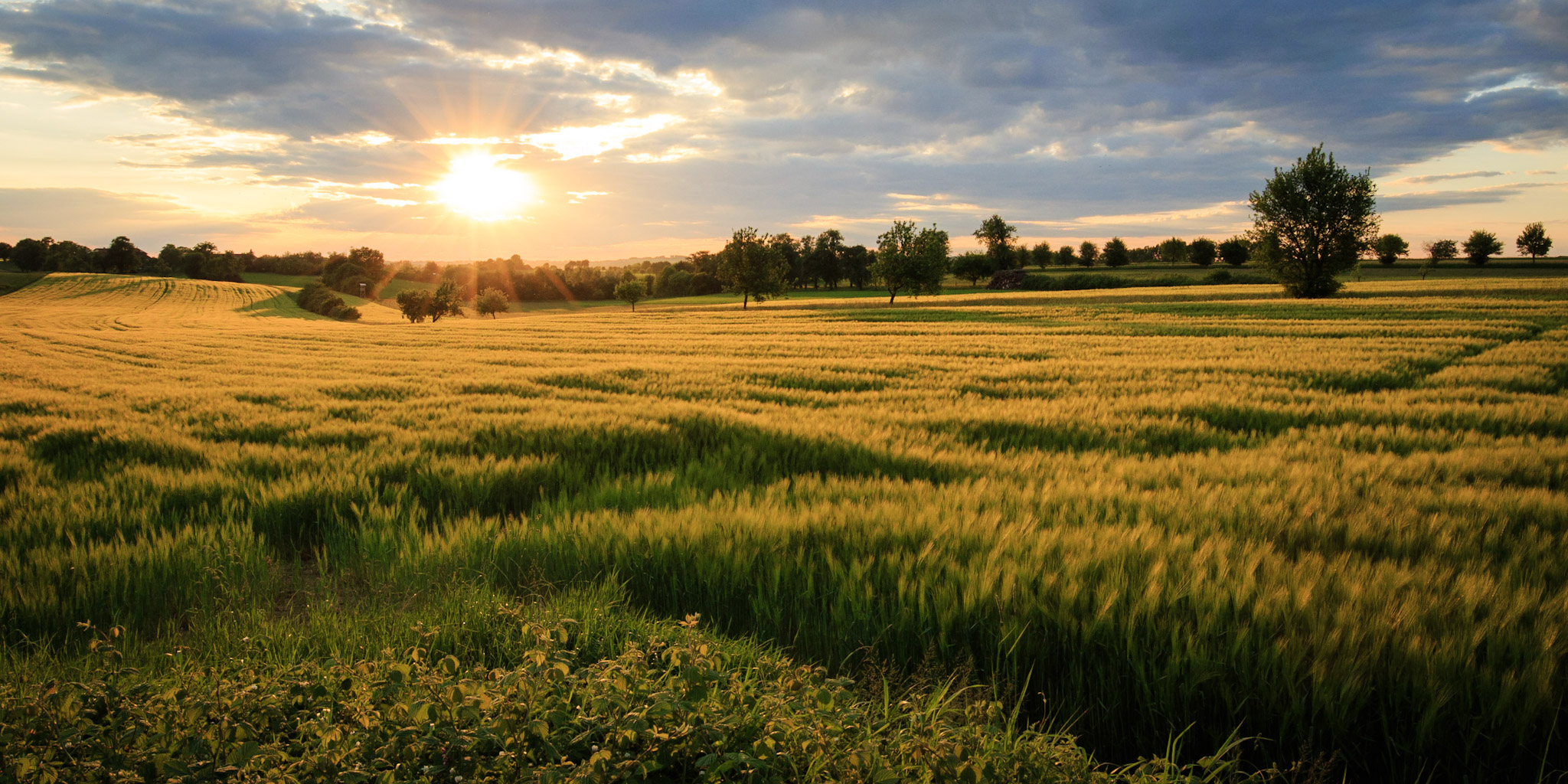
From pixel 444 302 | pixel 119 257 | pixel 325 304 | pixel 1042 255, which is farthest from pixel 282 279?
pixel 1042 255

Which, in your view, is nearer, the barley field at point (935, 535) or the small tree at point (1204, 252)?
the barley field at point (935, 535)

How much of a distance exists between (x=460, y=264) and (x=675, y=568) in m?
158

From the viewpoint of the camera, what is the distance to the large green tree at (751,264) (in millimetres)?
72375

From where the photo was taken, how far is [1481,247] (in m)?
107

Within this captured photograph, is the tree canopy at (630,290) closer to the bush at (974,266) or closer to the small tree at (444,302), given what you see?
the small tree at (444,302)

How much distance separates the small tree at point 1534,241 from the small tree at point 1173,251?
186 ft

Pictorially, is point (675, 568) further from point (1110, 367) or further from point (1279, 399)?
point (1110, 367)

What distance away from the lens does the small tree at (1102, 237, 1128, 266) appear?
13412 centimetres

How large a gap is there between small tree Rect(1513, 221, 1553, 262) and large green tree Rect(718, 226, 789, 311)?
14496cm

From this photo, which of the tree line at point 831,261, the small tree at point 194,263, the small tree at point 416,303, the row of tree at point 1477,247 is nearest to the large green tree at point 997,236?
the tree line at point 831,261

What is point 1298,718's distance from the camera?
89.7 inches

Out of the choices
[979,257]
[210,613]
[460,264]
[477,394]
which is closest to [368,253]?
[460,264]

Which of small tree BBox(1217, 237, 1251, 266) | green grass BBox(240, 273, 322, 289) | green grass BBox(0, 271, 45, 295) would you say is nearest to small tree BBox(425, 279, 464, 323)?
green grass BBox(0, 271, 45, 295)

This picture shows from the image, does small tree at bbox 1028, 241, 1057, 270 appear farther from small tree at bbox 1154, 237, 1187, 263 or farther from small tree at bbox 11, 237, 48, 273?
small tree at bbox 11, 237, 48, 273
